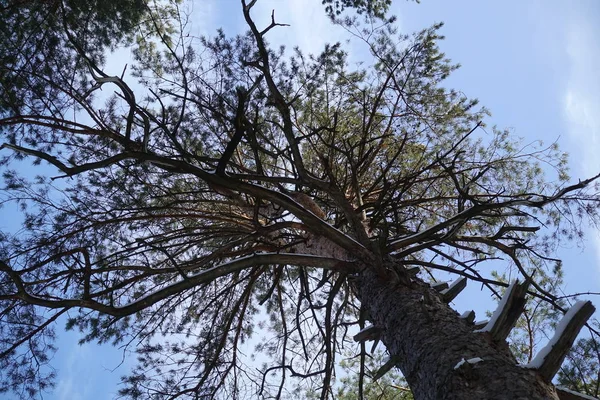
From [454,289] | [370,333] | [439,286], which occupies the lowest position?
[370,333]

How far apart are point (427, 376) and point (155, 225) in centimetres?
354

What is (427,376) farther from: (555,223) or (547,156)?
(547,156)

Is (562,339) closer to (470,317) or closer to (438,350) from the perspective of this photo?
(438,350)

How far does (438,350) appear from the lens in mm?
1882

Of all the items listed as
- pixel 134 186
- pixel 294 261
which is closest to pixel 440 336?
pixel 294 261

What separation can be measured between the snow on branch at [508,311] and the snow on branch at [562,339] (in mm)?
163

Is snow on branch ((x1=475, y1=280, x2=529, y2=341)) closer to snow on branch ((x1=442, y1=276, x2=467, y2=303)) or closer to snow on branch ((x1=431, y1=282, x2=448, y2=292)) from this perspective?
snow on branch ((x1=442, y1=276, x2=467, y2=303))

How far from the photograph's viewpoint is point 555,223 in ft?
15.4

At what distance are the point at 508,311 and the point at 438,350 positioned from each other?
1.12 ft

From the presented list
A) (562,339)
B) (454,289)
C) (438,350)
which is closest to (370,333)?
(454,289)

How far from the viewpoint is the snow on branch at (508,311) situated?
169cm

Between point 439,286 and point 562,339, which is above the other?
point 439,286

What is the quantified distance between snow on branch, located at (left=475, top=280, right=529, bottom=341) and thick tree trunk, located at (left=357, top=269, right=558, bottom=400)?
5 centimetres

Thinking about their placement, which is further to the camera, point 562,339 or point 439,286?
point 439,286
